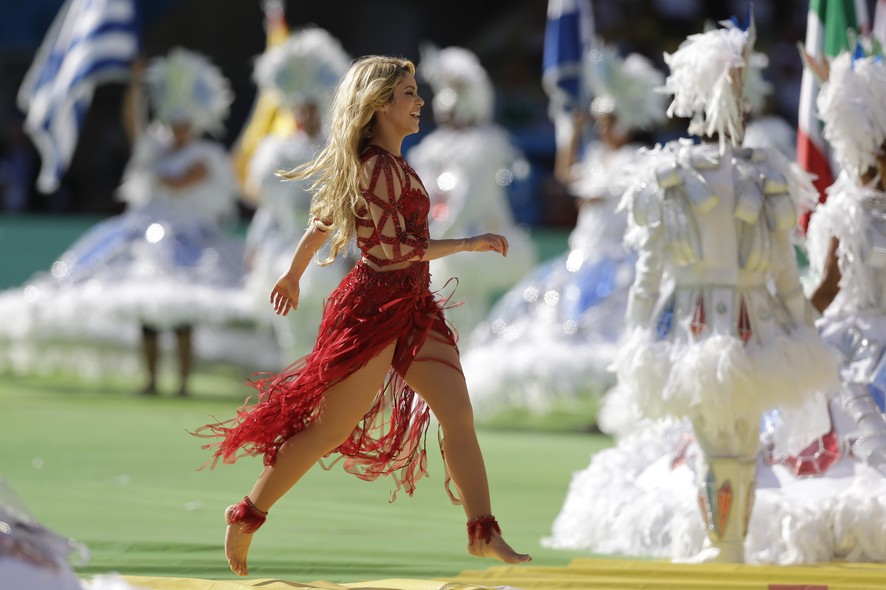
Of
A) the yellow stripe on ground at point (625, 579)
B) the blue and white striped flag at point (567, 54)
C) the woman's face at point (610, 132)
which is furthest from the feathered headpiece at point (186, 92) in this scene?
the yellow stripe on ground at point (625, 579)

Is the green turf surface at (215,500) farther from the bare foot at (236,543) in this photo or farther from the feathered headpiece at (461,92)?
the feathered headpiece at (461,92)

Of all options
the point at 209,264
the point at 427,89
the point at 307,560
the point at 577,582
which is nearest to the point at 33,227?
the point at 209,264

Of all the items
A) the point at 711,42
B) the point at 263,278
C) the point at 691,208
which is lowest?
the point at 691,208

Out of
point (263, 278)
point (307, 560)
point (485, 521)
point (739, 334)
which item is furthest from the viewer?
point (263, 278)

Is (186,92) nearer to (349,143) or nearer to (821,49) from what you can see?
(821,49)

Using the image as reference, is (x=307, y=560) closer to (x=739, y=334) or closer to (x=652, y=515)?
(x=652, y=515)

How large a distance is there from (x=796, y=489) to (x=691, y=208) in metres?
0.97

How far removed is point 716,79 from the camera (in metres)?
4.51

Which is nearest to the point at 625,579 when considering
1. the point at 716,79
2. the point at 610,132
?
the point at 716,79

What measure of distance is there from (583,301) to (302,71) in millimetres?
2562

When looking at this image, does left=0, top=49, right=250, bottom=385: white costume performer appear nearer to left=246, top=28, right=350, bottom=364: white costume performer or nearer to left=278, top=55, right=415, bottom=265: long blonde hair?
left=246, top=28, right=350, bottom=364: white costume performer

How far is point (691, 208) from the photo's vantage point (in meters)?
4.48

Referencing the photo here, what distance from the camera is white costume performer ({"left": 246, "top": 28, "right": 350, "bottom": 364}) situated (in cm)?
958

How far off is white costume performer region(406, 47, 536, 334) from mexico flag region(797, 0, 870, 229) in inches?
139
